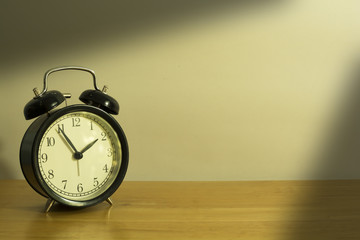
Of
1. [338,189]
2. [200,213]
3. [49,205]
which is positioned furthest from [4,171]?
[338,189]

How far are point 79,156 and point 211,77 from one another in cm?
60

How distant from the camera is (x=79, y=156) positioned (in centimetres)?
148

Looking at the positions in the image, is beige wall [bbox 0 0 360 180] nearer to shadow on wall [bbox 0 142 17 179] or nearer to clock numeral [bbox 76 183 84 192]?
shadow on wall [bbox 0 142 17 179]

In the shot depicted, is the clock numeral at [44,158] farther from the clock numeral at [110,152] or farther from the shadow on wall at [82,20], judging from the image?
the shadow on wall at [82,20]

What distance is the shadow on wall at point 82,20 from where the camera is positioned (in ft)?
6.15

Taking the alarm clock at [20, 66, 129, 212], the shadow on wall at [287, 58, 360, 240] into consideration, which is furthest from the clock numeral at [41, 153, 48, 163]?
the shadow on wall at [287, 58, 360, 240]

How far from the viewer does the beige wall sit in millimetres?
1872

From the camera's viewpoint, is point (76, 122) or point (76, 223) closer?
point (76, 223)

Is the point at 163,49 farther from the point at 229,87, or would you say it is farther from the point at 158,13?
the point at 229,87

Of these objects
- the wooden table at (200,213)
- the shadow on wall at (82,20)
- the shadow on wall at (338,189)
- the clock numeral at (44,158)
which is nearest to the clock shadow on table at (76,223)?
the wooden table at (200,213)

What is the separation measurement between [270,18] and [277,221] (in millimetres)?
768

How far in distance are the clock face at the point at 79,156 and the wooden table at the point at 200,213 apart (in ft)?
0.23

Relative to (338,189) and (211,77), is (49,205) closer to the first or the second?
(211,77)

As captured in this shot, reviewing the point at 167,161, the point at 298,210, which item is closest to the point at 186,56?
the point at 167,161
